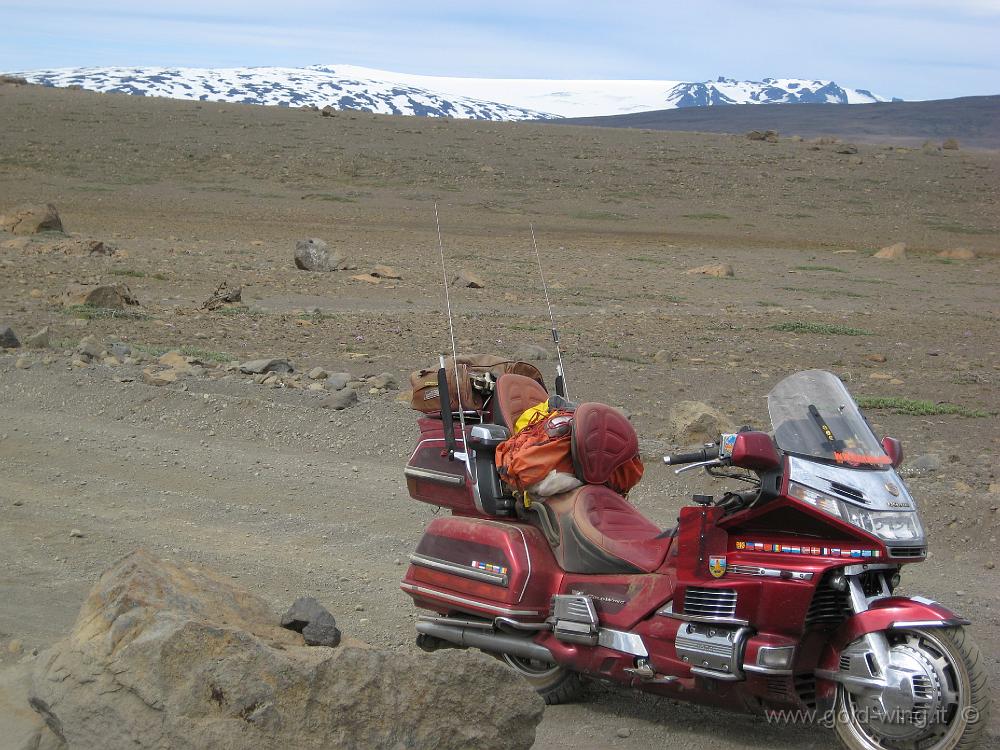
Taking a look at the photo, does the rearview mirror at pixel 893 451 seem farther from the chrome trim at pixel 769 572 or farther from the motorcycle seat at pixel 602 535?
the motorcycle seat at pixel 602 535

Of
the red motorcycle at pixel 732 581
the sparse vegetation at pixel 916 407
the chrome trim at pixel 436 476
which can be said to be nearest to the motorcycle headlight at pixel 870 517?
the red motorcycle at pixel 732 581

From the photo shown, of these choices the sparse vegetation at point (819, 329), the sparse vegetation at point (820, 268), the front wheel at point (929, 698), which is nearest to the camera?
the front wheel at point (929, 698)

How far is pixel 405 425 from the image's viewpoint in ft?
29.1

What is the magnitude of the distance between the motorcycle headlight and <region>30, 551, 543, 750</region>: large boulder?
1104 millimetres

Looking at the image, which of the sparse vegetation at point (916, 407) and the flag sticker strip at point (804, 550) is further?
the sparse vegetation at point (916, 407)

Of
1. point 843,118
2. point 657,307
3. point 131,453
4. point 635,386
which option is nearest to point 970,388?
point 635,386

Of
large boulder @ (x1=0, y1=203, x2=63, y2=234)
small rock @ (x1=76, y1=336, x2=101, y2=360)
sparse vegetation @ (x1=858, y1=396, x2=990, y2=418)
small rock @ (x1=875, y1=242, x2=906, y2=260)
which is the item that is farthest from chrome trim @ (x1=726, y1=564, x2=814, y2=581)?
small rock @ (x1=875, y1=242, x2=906, y2=260)

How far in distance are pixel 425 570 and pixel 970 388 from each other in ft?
26.9

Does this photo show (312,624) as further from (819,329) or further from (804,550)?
(819,329)

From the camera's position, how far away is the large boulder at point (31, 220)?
815 inches

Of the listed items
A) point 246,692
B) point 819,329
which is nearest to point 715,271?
point 819,329

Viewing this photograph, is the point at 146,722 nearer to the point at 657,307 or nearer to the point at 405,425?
the point at 405,425

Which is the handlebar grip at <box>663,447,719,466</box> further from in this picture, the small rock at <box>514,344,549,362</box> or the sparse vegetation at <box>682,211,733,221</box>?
the sparse vegetation at <box>682,211,733,221</box>

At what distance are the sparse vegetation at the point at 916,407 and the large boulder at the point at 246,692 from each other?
23.4ft
